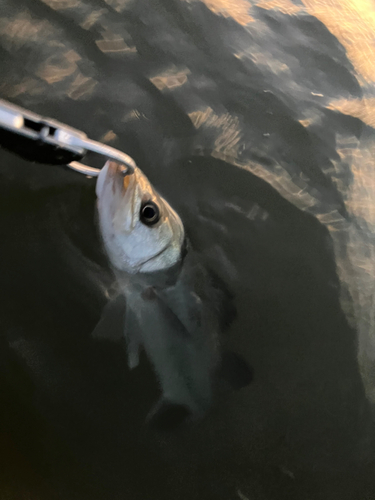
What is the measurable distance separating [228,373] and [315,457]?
0.50 meters

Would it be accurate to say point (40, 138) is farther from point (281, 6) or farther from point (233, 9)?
point (281, 6)

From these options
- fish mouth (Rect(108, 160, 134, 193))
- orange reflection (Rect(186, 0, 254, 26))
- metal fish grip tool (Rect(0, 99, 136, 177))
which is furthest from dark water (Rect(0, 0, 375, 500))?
metal fish grip tool (Rect(0, 99, 136, 177))

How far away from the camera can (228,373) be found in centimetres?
131

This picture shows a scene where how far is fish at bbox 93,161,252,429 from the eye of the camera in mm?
1172

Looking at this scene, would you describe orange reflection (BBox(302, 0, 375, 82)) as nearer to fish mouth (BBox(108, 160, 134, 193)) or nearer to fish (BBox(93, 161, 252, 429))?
fish (BBox(93, 161, 252, 429))

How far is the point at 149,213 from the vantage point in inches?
43.1

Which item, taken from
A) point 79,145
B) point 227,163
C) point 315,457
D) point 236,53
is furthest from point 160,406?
point 236,53

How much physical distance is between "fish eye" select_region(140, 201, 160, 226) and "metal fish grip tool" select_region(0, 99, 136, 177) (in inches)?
10.4

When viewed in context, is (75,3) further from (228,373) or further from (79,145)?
(228,373)

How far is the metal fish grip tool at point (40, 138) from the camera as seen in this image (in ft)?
2.19

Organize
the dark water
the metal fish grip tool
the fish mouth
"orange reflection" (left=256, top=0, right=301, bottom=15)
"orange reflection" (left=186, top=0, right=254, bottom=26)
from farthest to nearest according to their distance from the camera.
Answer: "orange reflection" (left=256, top=0, right=301, bottom=15) → "orange reflection" (left=186, top=0, right=254, bottom=26) → the dark water → the fish mouth → the metal fish grip tool

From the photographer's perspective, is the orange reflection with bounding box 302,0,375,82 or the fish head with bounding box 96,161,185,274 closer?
the fish head with bounding box 96,161,185,274

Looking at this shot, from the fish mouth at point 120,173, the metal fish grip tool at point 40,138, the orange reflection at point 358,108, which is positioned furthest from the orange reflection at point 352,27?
the metal fish grip tool at point 40,138

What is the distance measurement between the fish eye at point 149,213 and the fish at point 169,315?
0.06ft
